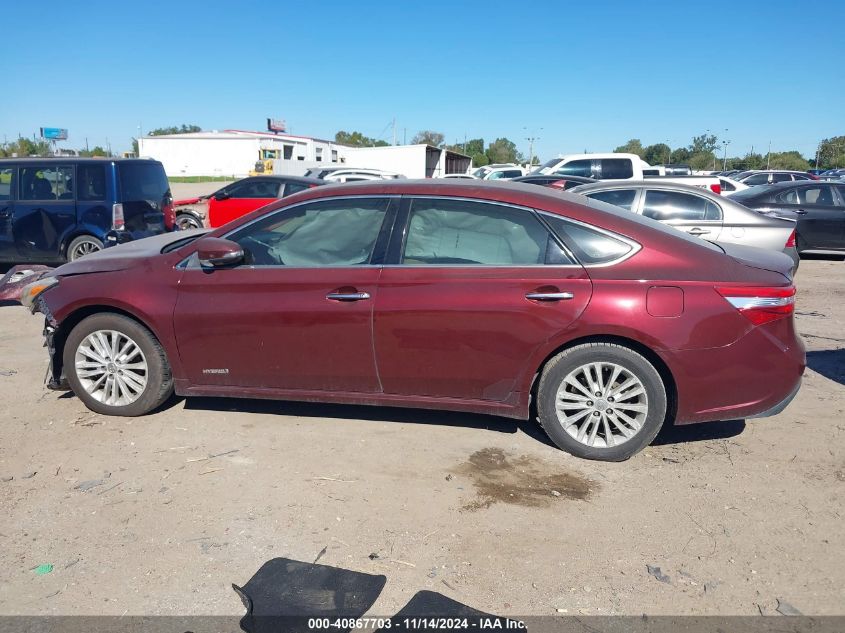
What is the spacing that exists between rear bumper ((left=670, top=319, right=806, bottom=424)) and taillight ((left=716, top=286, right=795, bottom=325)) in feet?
0.20

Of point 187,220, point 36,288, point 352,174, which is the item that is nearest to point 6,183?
point 187,220

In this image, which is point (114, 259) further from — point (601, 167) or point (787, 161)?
point (787, 161)

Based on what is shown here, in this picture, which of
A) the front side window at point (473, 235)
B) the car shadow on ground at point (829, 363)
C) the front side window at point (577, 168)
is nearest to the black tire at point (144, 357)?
the front side window at point (473, 235)

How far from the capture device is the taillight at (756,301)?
12.9ft

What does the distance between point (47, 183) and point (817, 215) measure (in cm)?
1302

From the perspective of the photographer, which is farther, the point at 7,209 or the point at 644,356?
the point at 7,209

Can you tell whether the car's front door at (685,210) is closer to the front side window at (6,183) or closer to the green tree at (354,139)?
the front side window at (6,183)

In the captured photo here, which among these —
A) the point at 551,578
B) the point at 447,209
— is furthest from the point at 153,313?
the point at 551,578

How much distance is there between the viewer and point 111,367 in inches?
186

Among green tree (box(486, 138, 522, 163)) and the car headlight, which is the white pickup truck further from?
green tree (box(486, 138, 522, 163))

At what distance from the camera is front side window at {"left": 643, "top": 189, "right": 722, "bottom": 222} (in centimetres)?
909

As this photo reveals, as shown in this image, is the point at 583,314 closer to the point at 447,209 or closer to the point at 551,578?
the point at 447,209

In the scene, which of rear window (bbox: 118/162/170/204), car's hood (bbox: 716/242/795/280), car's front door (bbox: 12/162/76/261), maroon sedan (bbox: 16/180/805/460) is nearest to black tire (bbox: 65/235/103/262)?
car's front door (bbox: 12/162/76/261)

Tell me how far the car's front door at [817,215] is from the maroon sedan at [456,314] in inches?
369
